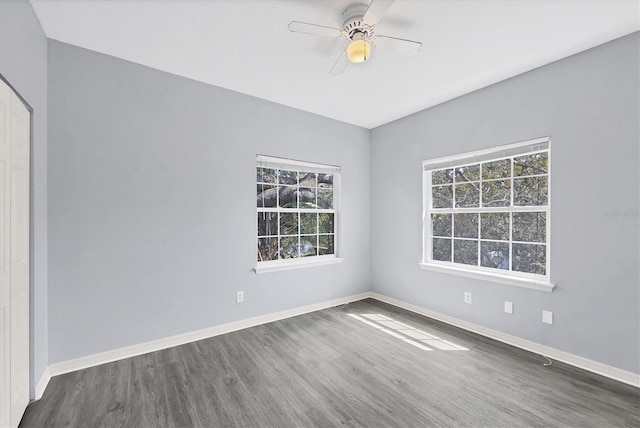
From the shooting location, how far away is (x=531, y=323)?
2.70m

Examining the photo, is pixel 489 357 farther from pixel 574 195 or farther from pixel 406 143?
pixel 406 143

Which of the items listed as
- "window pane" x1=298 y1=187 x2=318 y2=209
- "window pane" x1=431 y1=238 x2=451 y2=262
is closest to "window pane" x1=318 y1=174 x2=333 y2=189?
"window pane" x1=298 y1=187 x2=318 y2=209

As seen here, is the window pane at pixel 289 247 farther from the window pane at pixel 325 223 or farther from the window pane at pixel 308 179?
the window pane at pixel 308 179

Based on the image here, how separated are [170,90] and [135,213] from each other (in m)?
1.25

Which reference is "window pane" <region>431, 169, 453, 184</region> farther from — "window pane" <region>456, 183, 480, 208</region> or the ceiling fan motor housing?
the ceiling fan motor housing

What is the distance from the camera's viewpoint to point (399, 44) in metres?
2.07

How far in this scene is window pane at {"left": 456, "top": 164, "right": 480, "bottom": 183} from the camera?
3248 mm

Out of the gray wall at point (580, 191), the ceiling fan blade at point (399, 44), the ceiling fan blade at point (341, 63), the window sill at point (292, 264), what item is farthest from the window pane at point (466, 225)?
the ceiling fan blade at point (341, 63)

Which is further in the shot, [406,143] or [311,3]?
[406,143]

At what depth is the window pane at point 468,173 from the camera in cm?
325

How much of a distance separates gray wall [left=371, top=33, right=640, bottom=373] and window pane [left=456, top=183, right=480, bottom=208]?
16.9 inches

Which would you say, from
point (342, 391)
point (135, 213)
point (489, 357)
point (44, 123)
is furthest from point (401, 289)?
point (44, 123)

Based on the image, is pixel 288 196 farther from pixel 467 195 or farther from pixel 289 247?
pixel 467 195

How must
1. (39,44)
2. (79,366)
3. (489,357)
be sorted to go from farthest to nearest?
(489,357) < (79,366) < (39,44)
